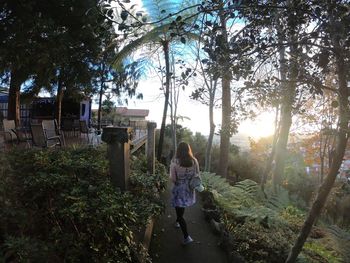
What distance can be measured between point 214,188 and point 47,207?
5.82 m

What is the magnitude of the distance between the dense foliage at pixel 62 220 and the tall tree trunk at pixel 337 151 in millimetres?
1889

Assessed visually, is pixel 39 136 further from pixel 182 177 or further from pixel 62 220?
pixel 62 220

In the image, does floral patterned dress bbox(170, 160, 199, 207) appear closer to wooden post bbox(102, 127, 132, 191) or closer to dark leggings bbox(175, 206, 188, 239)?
dark leggings bbox(175, 206, 188, 239)

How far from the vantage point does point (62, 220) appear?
11.0ft

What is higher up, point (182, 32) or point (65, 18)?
point (65, 18)

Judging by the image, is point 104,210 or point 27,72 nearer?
point 104,210

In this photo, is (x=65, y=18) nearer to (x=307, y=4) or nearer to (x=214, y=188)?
(x=214, y=188)

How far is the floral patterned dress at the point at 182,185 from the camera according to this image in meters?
5.60

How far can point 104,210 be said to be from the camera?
11.1 ft

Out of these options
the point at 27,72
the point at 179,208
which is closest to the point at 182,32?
the point at 179,208

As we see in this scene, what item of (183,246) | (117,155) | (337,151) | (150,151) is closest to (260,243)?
(183,246)

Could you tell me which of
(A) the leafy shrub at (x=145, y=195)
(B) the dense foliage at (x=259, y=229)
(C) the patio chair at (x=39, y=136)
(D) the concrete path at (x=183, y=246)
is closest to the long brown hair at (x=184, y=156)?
(A) the leafy shrub at (x=145, y=195)

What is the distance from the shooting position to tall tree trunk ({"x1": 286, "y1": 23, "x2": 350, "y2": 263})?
3.28 metres

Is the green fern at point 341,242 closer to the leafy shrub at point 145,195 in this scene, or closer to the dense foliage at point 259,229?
the dense foliage at point 259,229
